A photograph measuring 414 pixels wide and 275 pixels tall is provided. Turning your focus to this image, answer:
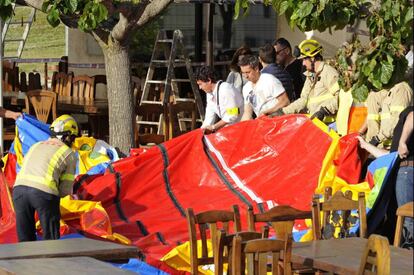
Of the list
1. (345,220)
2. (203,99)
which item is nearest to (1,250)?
(345,220)

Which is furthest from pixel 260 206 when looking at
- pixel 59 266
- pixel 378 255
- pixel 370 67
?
pixel 378 255

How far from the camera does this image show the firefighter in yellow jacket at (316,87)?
10742mm

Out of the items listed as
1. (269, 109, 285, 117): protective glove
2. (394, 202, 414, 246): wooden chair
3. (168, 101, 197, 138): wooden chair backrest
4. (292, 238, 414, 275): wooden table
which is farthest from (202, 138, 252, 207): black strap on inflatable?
(292, 238, 414, 275): wooden table

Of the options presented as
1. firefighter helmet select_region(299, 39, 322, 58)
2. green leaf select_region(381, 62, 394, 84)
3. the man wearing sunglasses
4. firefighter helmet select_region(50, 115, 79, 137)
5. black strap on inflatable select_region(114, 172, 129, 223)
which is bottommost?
black strap on inflatable select_region(114, 172, 129, 223)

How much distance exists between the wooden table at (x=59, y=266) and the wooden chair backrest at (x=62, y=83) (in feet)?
37.0

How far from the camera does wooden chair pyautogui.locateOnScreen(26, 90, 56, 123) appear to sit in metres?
14.3

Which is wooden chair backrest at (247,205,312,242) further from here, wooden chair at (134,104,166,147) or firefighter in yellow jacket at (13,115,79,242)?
wooden chair at (134,104,166,147)

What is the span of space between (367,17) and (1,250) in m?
2.82

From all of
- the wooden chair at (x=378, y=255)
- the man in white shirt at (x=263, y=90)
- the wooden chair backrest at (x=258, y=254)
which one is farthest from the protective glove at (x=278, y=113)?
the wooden chair at (x=378, y=255)

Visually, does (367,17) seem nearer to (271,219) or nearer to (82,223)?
(271,219)

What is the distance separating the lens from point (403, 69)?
19.1 feet

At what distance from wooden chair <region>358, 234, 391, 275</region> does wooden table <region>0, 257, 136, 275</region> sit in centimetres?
139

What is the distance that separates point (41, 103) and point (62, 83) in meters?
3.86

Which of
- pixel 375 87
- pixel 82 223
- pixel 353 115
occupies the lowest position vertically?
pixel 82 223
